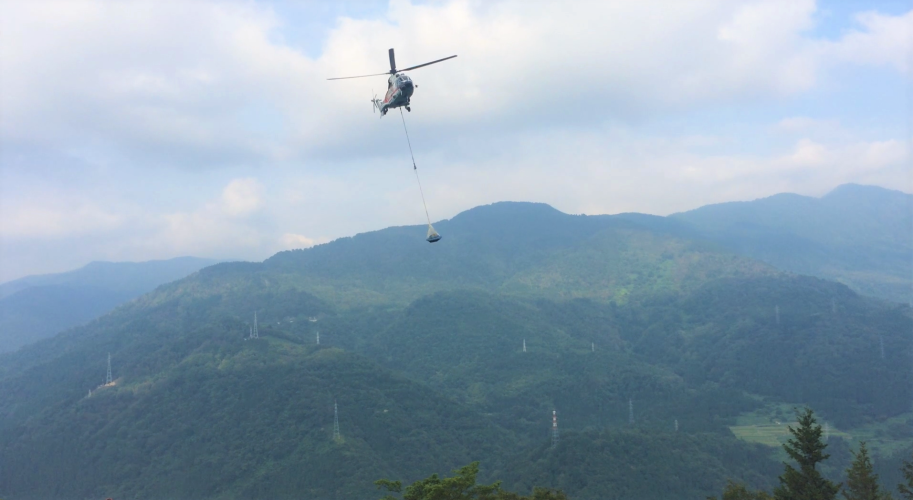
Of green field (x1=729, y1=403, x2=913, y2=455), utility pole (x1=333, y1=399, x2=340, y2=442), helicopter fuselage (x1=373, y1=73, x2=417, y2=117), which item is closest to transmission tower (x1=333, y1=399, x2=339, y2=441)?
utility pole (x1=333, y1=399, x2=340, y2=442)

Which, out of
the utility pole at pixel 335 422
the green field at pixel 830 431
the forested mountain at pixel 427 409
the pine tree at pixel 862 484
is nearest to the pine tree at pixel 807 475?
the pine tree at pixel 862 484

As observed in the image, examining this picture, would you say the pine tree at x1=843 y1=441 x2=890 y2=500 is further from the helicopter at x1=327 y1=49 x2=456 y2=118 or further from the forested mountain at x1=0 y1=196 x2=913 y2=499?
the forested mountain at x1=0 y1=196 x2=913 y2=499

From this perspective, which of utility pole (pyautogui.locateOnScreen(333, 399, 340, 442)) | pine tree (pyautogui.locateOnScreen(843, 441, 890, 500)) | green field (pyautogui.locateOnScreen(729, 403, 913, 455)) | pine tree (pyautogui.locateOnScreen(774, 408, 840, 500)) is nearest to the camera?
pine tree (pyautogui.locateOnScreen(774, 408, 840, 500))

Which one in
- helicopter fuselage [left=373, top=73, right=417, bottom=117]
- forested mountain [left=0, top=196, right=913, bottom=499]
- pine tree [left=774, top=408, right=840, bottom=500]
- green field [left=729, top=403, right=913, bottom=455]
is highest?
helicopter fuselage [left=373, top=73, right=417, bottom=117]

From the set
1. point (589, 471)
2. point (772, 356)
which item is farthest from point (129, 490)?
point (772, 356)

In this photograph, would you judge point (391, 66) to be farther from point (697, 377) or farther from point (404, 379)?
point (697, 377)

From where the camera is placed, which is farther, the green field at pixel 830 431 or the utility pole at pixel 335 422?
the green field at pixel 830 431

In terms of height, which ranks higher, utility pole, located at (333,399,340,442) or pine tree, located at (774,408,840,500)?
pine tree, located at (774,408,840,500)

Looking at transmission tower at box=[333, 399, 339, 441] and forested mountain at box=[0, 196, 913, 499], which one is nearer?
forested mountain at box=[0, 196, 913, 499]

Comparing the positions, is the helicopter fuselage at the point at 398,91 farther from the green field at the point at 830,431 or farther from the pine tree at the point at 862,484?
the green field at the point at 830,431
